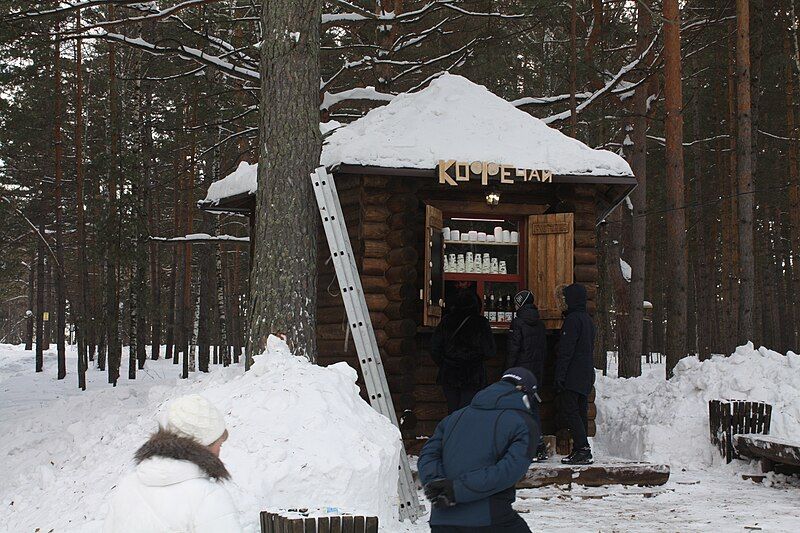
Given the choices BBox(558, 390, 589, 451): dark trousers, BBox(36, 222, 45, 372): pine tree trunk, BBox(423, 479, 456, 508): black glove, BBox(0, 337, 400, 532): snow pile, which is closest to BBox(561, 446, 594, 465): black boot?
BBox(558, 390, 589, 451): dark trousers

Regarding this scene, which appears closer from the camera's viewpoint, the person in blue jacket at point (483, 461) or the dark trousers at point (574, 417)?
the person in blue jacket at point (483, 461)

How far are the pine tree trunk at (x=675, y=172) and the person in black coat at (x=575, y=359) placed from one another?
6.25 metres

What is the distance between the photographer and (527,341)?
10.1 m

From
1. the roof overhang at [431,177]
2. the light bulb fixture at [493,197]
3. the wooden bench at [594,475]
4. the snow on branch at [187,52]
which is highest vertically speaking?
the snow on branch at [187,52]

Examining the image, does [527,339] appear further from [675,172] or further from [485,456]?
[675,172]

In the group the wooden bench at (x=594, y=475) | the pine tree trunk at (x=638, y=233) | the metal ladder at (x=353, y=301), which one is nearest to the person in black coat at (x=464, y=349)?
the wooden bench at (x=594, y=475)

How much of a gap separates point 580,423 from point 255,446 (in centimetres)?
446

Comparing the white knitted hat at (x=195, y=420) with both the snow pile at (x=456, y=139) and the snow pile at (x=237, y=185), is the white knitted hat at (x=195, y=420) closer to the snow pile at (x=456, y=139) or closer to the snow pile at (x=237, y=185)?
the snow pile at (x=456, y=139)

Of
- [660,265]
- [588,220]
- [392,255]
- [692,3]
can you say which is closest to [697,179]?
[692,3]

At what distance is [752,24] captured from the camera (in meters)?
20.2

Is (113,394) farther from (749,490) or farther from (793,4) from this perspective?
(793,4)

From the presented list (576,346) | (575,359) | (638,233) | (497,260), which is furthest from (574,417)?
(638,233)

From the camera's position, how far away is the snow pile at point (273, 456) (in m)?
6.40

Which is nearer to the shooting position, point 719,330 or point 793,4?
point 793,4
